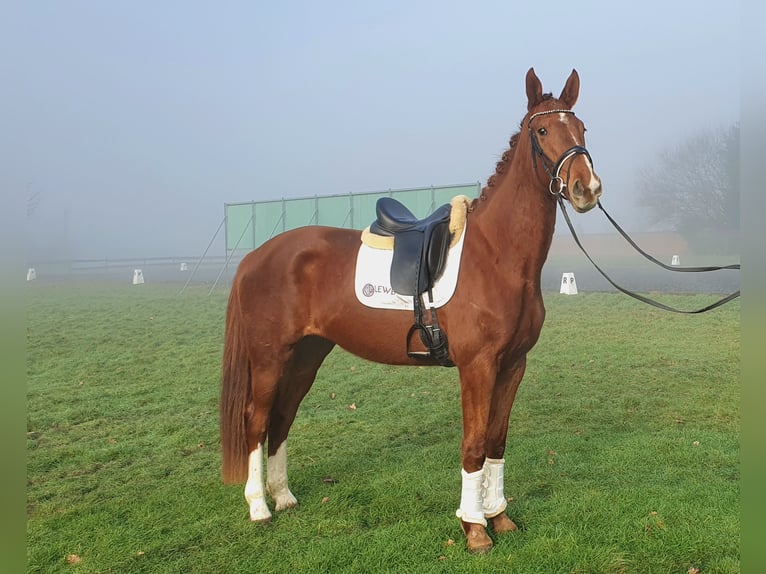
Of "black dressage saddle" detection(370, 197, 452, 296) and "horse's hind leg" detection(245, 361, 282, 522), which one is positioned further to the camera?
"horse's hind leg" detection(245, 361, 282, 522)

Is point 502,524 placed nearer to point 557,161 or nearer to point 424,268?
point 424,268

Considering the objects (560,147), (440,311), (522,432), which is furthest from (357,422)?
(560,147)

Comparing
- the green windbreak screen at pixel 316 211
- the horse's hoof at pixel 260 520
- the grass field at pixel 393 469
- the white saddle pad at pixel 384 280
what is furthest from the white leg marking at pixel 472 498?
the green windbreak screen at pixel 316 211

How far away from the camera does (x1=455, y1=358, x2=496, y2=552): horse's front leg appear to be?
3271 mm

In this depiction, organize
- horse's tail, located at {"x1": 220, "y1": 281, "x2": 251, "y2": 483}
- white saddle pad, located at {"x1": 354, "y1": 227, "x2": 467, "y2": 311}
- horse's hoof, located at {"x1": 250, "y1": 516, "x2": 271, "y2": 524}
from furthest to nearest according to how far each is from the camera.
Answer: horse's tail, located at {"x1": 220, "y1": 281, "x2": 251, "y2": 483} < horse's hoof, located at {"x1": 250, "y1": 516, "x2": 271, "y2": 524} < white saddle pad, located at {"x1": 354, "y1": 227, "x2": 467, "y2": 311}

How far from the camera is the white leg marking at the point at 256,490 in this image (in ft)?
12.6

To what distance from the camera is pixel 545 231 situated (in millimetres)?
3299

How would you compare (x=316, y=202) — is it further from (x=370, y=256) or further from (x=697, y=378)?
(x=370, y=256)

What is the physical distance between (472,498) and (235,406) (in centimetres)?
179

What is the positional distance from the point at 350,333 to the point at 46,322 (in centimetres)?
1241

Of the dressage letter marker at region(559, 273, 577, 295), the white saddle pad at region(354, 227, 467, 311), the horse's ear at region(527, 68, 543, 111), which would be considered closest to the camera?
the horse's ear at region(527, 68, 543, 111)

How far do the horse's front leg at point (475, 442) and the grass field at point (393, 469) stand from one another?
5.5 inches

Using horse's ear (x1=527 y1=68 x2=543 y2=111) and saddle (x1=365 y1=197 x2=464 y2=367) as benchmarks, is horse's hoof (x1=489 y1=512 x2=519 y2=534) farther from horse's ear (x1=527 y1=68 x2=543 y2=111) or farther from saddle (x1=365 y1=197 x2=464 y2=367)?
horse's ear (x1=527 y1=68 x2=543 y2=111)

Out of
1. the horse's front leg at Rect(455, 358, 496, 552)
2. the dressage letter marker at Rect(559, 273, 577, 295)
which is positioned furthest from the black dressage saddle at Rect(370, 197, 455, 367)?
the dressage letter marker at Rect(559, 273, 577, 295)
